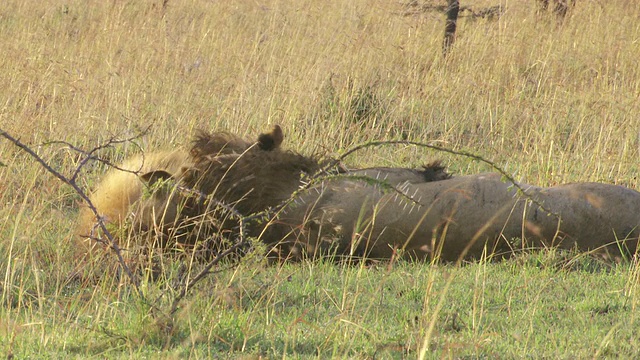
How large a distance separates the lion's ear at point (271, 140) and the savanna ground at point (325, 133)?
0.70 m

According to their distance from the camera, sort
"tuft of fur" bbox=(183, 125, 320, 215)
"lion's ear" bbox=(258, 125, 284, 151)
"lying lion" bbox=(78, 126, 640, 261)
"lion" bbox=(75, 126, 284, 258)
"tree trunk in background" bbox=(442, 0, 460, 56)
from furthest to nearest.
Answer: "tree trunk in background" bbox=(442, 0, 460, 56)
"lion's ear" bbox=(258, 125, 284, 151)
"tuft of fur" bbox=(183, 125, 320, 215)
"lying lion" bbox=(78, 126, 640, 261)
"lion" bbox=(75, 126, 284, 258)

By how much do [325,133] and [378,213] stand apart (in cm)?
222

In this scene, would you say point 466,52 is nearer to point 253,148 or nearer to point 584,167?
point 584,167

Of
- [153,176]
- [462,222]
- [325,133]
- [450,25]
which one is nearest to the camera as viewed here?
[153,176]

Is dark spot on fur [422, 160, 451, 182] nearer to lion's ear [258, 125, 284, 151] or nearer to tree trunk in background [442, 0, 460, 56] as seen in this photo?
lion's ear [258, 125, 284, 151]

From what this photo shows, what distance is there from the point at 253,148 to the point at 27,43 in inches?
170

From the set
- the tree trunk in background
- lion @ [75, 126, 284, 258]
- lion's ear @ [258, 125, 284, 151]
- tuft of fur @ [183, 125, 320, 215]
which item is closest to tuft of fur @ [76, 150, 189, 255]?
lion @ [75, 126, 284, 258]

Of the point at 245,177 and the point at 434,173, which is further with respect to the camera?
the point at 434,173

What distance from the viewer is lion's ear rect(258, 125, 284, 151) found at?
4801mm

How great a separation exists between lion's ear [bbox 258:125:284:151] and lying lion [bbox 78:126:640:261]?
0.60 feet

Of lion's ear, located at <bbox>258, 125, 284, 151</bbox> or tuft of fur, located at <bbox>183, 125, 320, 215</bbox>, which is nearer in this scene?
tuft of fur, located at <bbox>183, 125, 320, 215</bbox>

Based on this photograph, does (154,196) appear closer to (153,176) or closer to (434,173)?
(153,176)

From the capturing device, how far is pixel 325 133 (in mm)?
6660

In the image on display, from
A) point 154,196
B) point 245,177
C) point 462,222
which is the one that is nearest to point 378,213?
point 462,222
